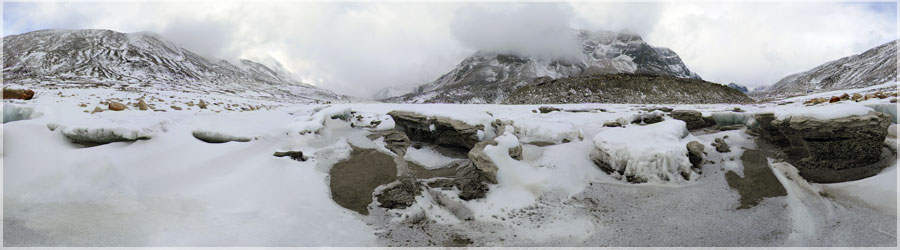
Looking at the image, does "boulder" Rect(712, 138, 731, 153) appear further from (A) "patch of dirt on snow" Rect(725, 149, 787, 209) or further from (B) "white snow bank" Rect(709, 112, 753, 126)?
(B) "white snow bank" Rect(709, 112, 753, 126)

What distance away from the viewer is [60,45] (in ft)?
372

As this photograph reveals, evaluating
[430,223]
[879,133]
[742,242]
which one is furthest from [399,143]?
[879,133]

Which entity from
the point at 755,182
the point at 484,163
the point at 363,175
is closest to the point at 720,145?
the point at 755,182

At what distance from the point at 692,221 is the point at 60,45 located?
6628 inches

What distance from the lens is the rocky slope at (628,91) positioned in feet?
110

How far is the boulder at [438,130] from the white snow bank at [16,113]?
28.4 feet

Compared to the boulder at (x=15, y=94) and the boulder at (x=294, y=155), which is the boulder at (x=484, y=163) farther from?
the boulder at (x=15, y=94)

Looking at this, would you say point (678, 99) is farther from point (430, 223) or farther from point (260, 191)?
point (260, 191)

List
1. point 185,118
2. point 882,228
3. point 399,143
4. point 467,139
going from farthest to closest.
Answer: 1. point 399,143
2. point 467,139
3. point 185,118
4. point 882,228

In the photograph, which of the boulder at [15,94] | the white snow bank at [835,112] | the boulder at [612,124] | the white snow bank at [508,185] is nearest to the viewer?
the white snow bank at [508,185]

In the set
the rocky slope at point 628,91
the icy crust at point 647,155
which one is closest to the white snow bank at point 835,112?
the icy crust at point 647,155

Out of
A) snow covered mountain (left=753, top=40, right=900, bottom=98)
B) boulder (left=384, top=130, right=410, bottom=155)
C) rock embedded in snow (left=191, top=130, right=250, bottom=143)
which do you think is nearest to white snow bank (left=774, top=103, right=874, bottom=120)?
boulder (left=384, top=130, right=410, bottom=155)

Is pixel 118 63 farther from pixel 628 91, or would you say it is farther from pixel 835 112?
pixel 835 112

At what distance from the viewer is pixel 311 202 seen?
277 inches
